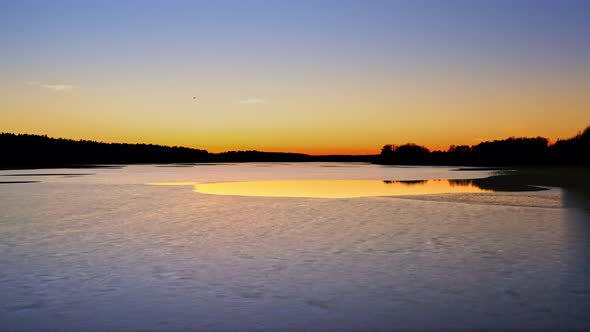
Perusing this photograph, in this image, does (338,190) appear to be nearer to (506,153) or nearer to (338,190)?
(338,190)

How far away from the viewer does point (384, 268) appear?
400 inches

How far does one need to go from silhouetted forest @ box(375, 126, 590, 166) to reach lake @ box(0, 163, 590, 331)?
288 ft

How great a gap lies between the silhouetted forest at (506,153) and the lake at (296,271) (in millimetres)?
87810

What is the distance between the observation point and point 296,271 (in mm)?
9938

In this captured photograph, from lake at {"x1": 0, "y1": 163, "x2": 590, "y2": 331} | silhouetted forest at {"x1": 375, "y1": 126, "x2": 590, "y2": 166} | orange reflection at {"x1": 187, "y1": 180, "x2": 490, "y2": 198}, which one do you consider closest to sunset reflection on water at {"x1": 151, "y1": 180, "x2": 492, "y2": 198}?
orange reflection at {"x1": 187, "y1": 180, "x2": 490, "y2": 198}

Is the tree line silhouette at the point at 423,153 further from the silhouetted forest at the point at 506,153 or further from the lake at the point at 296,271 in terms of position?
the lake at the point at 296,271

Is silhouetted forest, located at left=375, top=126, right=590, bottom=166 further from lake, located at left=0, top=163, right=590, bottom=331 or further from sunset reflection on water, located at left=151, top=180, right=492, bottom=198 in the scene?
lake, located at left=0, top=163, right=590, bottom=331

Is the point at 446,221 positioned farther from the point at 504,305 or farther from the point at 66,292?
the point at 66,292

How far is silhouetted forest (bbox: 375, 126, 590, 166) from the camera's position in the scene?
98812 mm

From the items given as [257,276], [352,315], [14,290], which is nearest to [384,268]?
[257,276]

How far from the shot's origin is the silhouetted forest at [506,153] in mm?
98812

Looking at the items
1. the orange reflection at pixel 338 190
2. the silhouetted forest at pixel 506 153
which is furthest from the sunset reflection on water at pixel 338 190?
the silhouetted forest at pixel 506 153

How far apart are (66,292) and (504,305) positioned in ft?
21.0

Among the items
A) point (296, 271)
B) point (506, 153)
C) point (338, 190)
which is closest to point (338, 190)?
point (338, 190)
